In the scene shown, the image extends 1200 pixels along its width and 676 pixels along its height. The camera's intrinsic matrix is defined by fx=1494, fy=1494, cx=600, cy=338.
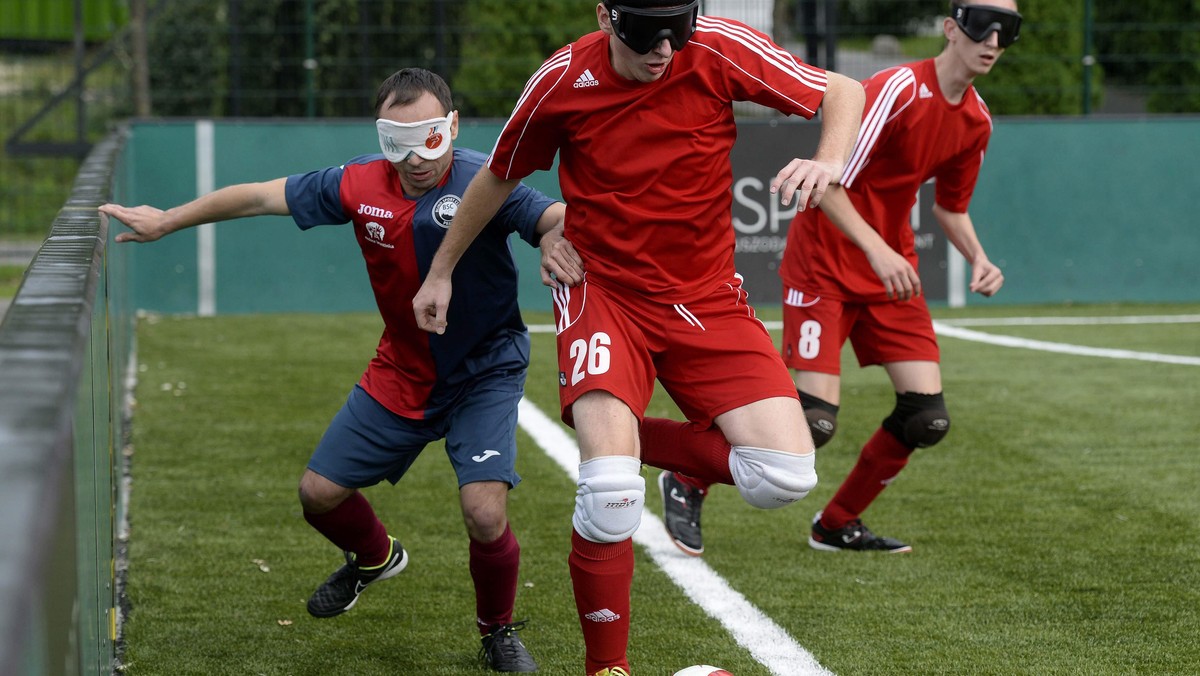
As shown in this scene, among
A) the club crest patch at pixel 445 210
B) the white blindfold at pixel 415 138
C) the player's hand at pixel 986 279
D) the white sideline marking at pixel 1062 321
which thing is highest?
the white blindfold at pixel 415 138

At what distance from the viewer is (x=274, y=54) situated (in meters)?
15.4

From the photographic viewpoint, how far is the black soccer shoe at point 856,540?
19.4 feet

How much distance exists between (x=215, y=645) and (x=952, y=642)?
234 cm

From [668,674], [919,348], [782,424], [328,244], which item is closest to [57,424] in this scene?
[782,424]

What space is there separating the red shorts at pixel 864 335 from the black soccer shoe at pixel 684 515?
66 cm

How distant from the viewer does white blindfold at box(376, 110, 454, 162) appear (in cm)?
443

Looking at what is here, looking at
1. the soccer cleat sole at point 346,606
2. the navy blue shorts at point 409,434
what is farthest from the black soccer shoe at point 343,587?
the navy blue shorts at point 409,434

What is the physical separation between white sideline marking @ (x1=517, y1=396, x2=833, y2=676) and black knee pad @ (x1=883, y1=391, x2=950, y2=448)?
3.10 ft

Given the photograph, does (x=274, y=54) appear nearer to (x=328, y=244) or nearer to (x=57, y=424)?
(x=328, y=244)

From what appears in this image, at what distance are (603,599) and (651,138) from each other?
127 centimetres

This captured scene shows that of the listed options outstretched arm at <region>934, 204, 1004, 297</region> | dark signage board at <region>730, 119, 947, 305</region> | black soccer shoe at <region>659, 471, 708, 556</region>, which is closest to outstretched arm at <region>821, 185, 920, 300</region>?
outstretched arm at <region>934, 204, 1004, 297</region>

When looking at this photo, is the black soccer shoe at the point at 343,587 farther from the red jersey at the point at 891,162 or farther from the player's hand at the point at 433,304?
the red jersey at the point at 891,162

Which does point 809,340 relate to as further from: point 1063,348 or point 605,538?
point 1063,348

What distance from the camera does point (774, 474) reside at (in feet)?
13.5
